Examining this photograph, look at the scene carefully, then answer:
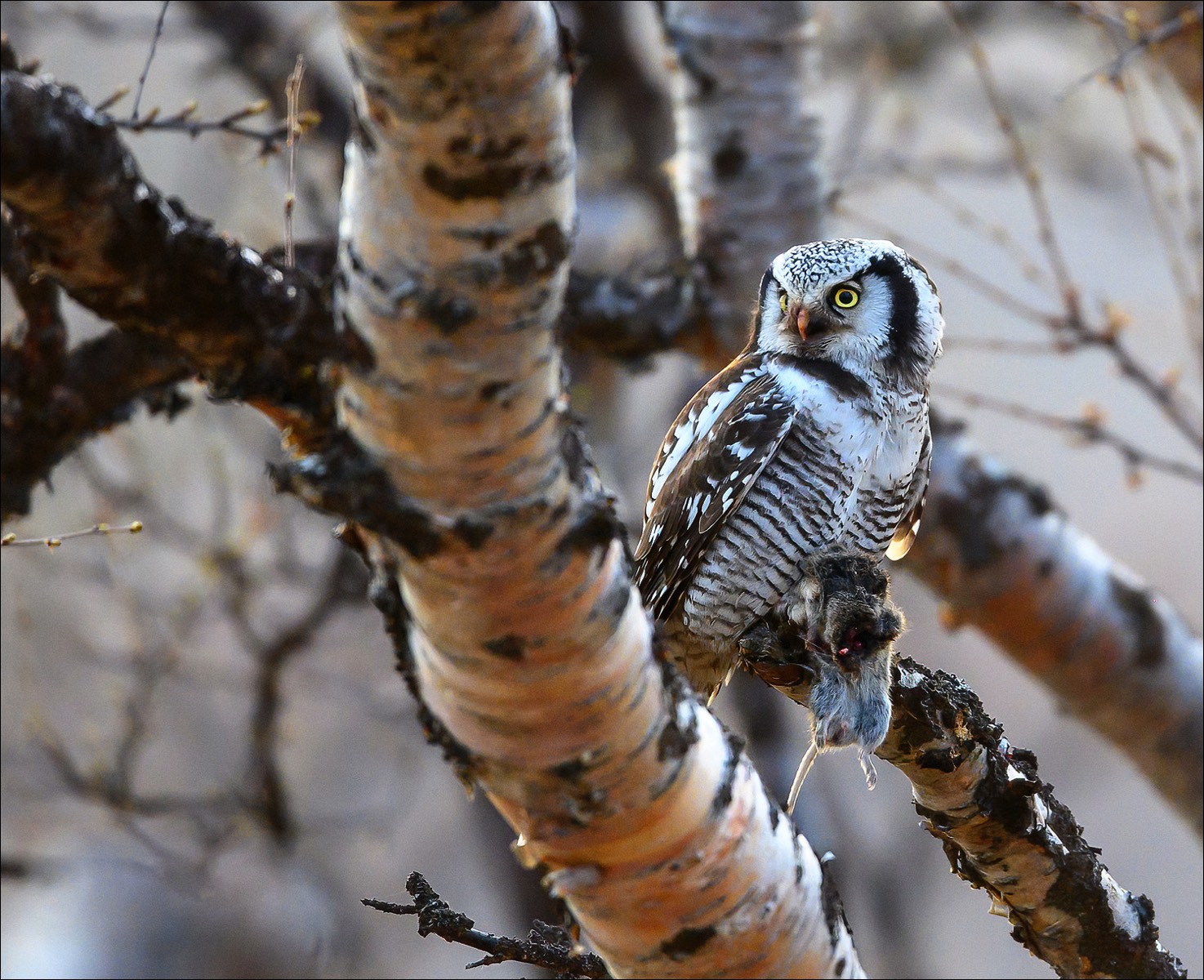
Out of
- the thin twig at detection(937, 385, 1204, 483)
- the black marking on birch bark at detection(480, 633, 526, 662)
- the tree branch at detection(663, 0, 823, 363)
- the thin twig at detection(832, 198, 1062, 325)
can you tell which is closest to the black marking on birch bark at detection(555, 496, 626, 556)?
the black marking on birch bark at detection(480, 633, 526, 662)

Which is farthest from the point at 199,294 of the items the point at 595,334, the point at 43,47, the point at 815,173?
the point at 43,47

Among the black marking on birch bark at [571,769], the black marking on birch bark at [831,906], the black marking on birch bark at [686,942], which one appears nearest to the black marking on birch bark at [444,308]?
the black marking on birch bark at [571,769]

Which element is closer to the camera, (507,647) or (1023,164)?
(507,647)

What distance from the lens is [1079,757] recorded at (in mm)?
8016

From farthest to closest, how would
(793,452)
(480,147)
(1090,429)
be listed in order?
(1090,429) → (793,452) → (480,147)

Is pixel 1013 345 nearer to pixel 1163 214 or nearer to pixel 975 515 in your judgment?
pixel 1163 214

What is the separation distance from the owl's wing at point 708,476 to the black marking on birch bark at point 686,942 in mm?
1327

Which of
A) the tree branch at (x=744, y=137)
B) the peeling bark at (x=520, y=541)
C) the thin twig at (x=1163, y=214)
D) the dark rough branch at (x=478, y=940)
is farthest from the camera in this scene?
the tree branch at (x=744, y=137)

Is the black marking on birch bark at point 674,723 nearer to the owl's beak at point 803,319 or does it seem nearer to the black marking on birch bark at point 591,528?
the black marking on birch bark at point 591,528

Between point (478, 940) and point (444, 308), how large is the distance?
1109 mm

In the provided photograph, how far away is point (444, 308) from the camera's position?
41.9 inches

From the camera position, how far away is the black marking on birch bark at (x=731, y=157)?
4227 mm

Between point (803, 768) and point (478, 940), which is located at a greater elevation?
point (803, 768)

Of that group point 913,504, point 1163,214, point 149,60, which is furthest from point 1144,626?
point 149,60
